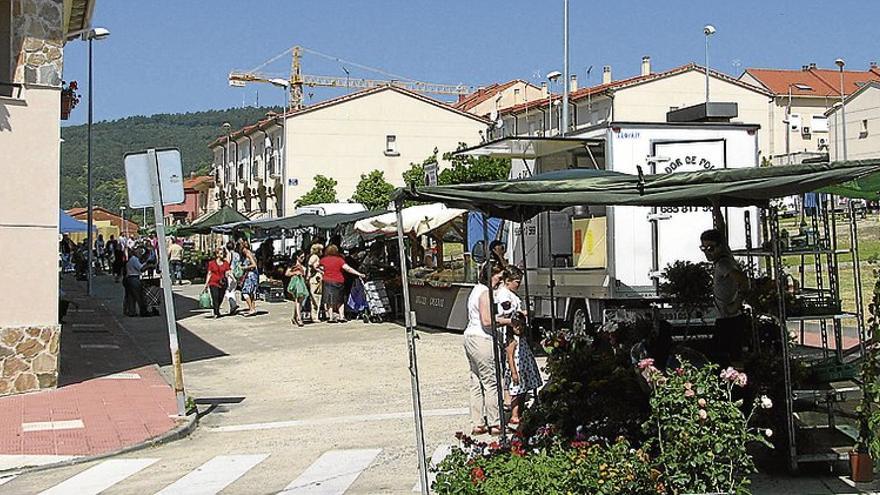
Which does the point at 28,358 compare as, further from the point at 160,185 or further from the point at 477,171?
the point at 477,171

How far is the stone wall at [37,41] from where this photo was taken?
1395cm

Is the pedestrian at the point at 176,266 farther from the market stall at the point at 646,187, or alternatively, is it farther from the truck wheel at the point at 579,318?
the market stall at the point at 646,187

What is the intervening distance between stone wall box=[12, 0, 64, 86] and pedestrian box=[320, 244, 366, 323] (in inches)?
384

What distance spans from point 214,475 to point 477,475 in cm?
346

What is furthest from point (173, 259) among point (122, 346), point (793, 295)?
point (793, 295)

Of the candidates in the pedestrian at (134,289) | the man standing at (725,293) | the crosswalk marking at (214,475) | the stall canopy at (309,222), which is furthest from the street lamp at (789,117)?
the crosswalk marking at (214,475)

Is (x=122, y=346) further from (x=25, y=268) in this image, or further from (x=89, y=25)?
(x=89, y=25)

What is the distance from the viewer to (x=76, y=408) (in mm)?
12812

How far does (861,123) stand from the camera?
70125 millimetres

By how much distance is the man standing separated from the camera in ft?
28.7

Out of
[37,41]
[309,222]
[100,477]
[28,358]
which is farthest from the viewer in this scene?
[309,222]

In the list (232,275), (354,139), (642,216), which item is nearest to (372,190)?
(354,139)

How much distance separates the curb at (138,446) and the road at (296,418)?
11 centimetres

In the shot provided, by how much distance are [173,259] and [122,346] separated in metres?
24.1
